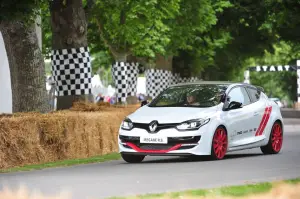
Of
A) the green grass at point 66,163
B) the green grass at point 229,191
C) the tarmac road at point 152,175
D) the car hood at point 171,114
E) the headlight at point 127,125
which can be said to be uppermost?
the car hood at point 171,114

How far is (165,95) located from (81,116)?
2736 mm

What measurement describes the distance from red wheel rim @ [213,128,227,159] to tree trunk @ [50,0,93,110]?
8.08 m

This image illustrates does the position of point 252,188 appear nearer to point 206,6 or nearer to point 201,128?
point 201,128

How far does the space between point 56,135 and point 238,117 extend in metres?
3.73

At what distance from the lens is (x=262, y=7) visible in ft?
149

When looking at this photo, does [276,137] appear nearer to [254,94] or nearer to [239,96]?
[254,94]

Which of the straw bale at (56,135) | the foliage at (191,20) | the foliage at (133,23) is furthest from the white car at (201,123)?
the foliage at (191,20)

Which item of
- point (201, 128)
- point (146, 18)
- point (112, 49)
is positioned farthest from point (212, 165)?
point (112, 49)

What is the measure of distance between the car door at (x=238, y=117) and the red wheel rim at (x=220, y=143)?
0.25 meters

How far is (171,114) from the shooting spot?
1942 centimetres

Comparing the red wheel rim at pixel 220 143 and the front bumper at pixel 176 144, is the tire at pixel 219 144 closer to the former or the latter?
the red wheel rim at pixel 220 143

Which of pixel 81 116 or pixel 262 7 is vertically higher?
pixel 262 7

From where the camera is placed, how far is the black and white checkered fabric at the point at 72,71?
1087 inches

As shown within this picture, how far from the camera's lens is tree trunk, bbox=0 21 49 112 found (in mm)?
24406
